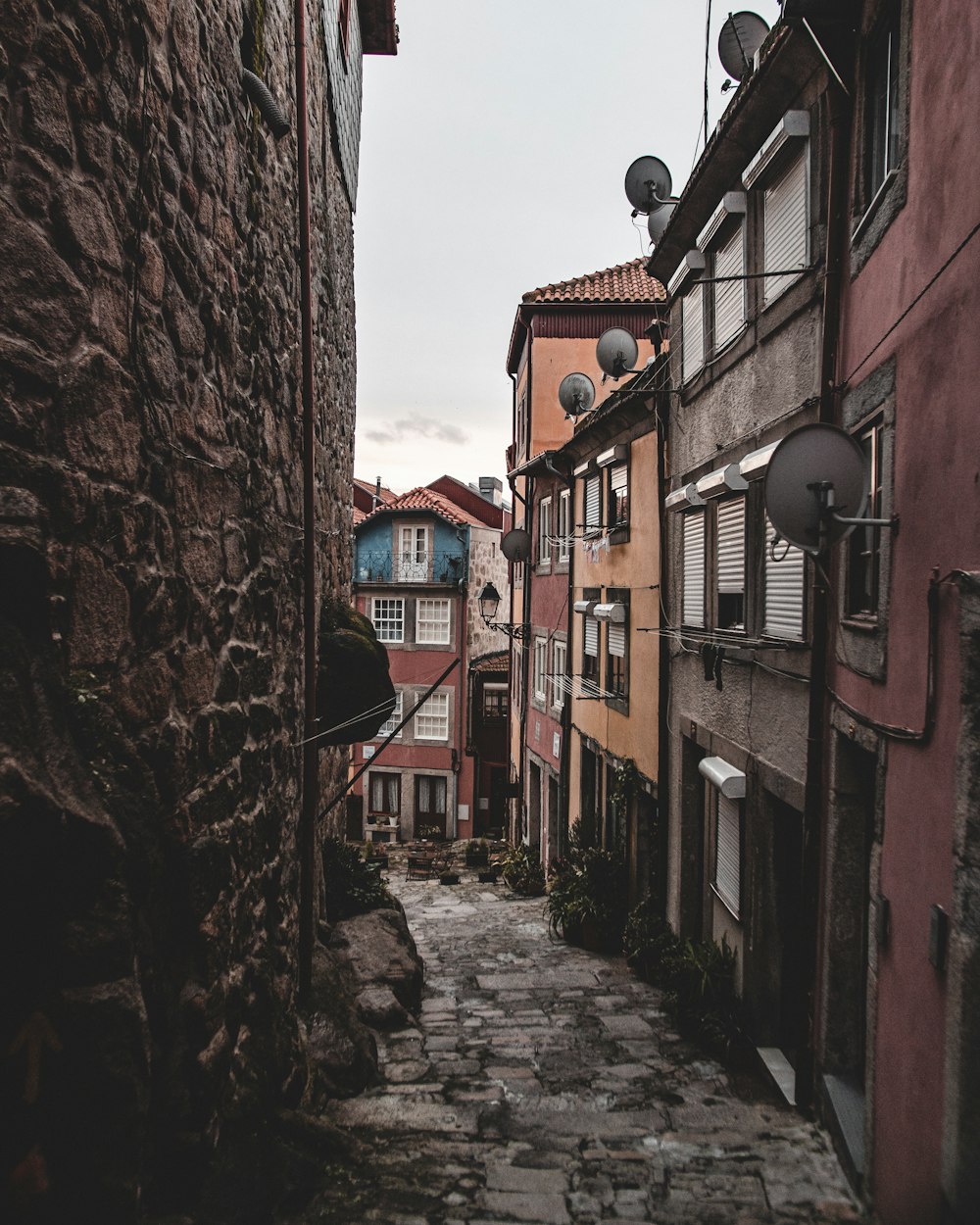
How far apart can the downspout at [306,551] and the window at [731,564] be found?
4423mm

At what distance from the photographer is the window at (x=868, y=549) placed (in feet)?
18.2

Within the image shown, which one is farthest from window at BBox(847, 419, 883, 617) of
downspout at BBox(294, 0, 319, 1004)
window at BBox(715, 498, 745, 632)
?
downspout at BBox(294, 0, 319, 1004)

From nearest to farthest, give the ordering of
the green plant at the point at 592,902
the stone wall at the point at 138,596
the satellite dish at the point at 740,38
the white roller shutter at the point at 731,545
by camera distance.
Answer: the stone wall at the point at 138,596, the white roller shutter at the point at 731,545, the satellite dish at the point at 740,38, the green plant at the point at 592,902

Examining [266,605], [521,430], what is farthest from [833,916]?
[521,430]

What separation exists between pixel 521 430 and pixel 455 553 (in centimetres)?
818

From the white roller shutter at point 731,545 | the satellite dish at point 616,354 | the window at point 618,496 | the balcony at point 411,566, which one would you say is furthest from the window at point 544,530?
the balcony at point 411,566

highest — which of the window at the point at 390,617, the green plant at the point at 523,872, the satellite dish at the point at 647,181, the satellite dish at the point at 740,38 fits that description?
the satellite dish at the point at 740,38

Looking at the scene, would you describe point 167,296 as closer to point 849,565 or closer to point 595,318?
point 849,565

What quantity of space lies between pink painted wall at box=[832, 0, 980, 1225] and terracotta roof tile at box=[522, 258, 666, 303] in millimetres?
15833

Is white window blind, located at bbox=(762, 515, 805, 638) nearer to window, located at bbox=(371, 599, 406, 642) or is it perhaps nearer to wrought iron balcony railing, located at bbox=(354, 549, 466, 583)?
wrought iron balcony railing, located at bbox=(354, 549, 466, 583)

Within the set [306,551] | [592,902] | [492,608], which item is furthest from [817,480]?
[492,608]

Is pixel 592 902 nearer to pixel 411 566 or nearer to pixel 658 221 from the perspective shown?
pixel 658 221

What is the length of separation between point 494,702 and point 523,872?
13.5m

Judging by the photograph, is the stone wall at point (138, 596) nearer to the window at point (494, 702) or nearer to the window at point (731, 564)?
the window at point (731, 564)
